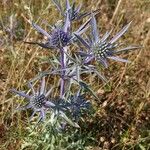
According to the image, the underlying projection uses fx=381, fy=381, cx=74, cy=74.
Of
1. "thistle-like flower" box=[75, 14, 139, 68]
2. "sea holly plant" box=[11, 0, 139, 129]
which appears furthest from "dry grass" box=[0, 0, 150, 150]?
"thistle-like flower" box=[75, 14, 139, 68]

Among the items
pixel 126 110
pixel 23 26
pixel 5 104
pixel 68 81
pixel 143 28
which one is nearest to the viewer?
pixel 68 81

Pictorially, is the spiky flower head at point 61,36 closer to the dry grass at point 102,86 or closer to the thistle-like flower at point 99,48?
the thistle-like flower at point 99,48

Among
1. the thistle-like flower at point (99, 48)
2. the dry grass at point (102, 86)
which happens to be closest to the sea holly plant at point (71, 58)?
the thistle-like flower at point (99, 48)

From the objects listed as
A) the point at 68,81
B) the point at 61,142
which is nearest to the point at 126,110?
the point at 61,142

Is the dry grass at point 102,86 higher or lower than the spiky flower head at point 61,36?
lower

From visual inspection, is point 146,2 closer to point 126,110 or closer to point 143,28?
point 143,28
